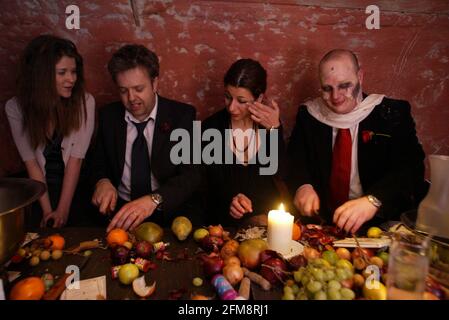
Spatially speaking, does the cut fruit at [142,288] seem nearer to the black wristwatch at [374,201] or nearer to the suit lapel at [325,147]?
the black wristwatch at [374,201]

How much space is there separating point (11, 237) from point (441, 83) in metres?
3.33

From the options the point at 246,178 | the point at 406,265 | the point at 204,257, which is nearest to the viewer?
the point at 406,265

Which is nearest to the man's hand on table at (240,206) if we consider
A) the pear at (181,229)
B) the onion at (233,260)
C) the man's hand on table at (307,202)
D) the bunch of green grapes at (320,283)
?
the man's hand on table at (307,202)

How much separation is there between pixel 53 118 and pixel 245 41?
5.09 ft

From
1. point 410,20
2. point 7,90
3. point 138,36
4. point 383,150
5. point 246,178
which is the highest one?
point 410,20

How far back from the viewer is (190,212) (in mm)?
2615

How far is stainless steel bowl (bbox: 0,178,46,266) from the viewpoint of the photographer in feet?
3.92

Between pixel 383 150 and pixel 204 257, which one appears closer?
pixel 204 257

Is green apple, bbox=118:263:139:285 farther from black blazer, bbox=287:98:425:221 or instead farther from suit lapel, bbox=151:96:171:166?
black blazer, bbox=287:98:425:221

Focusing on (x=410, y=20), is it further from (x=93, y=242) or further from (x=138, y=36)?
(x=93, y=242)

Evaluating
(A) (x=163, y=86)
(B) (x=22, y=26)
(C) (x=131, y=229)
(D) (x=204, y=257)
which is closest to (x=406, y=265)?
(D) (x=204, y=257)

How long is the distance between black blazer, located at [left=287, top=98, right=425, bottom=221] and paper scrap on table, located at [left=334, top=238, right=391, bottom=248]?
26.7 inches

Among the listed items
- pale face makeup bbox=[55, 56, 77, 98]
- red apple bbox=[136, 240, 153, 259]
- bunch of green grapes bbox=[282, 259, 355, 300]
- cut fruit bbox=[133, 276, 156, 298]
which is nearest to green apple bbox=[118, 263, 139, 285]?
cut fruit bbox=[133, 276, 156, 298]

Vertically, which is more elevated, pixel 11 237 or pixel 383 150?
pixel 383 150
